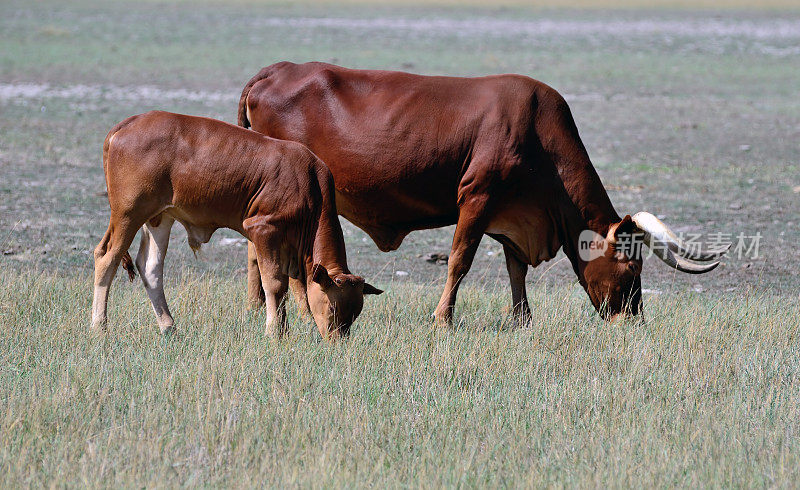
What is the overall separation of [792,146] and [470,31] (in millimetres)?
28965

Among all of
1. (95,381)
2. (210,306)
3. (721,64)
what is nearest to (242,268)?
(210,306)

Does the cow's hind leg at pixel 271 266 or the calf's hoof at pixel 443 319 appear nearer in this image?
the cow's hind leg at pixel 271 266

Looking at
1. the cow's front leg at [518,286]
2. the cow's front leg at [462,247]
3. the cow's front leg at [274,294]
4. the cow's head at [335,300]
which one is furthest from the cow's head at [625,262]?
the cow's front leg at [274,294]

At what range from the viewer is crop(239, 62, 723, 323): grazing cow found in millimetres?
8297

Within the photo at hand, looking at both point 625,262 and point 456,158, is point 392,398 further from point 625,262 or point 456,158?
point 625,262

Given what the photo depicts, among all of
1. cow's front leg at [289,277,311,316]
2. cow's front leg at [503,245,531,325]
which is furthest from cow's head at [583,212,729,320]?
cow's front leg at [289,277,311,316]

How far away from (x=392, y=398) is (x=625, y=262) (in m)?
2.77

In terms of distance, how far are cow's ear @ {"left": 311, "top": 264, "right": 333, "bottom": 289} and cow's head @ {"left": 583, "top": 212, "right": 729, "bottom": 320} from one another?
239cm

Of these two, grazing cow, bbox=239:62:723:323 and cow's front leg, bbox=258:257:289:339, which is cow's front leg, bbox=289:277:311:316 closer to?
grazing cow, bbox=239:62:723:323

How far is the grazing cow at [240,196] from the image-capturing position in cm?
757

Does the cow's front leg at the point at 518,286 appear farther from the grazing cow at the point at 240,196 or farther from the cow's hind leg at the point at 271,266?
the cow's hind leg at the point at 271,266

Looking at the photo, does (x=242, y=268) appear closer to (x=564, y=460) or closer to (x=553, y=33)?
(x=564, y=460)

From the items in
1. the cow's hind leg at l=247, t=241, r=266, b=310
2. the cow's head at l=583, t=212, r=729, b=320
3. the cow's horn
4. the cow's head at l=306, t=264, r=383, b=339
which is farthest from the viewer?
the cow's hind leg at l=247, t=241, r=266, b=310

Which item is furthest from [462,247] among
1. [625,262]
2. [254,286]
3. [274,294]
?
[254,286]
